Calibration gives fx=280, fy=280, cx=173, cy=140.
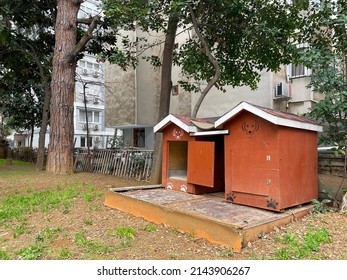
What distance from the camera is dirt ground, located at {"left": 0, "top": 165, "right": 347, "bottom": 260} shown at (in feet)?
11.9

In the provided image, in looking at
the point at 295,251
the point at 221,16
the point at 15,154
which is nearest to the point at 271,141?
the point at 295,251

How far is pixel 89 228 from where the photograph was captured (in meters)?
4.76

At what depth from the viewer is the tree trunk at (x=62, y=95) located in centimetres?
1069

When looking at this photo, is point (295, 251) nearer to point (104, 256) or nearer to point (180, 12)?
point (104, 256)

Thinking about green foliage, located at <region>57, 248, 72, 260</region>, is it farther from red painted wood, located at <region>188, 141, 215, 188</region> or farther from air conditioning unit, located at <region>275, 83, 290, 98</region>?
air conditioning unit, located at <region>275, 83, 290, 98</region>

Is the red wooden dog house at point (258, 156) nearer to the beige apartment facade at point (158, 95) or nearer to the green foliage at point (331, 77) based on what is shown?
the green foliage at point (331, 77)

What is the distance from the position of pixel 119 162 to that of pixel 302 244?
867cm

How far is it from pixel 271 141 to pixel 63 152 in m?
8.36

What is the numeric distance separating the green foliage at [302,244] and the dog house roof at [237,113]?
5.70 feet

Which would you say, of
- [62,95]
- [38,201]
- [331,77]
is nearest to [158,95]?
[62,95]

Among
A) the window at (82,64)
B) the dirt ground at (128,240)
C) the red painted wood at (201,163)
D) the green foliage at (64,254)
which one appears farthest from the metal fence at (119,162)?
the window at (82,64)

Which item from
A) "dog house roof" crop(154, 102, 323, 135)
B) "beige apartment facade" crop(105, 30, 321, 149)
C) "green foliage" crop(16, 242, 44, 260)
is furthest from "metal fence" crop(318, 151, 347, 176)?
"beige apartment facade" crop(105, 30, 321, 149)

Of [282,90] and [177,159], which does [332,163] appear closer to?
[177,159]

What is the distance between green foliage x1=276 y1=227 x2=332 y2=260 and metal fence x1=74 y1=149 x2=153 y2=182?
6638 millimetres
